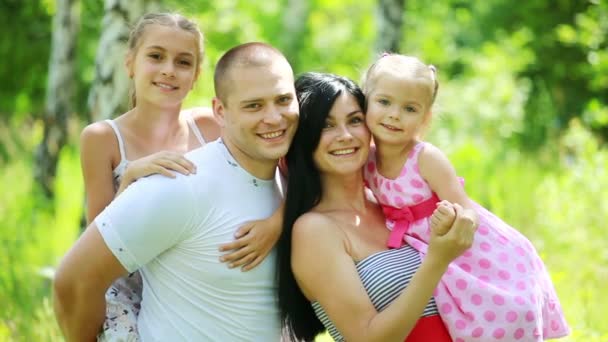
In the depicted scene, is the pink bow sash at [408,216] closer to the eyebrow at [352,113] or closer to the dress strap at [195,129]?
the eyebrow at [352,113]

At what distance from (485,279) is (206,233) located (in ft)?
3.35

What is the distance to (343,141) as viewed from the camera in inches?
116

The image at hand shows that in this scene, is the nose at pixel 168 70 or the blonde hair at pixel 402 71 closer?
the blonde hair at pixel 402 71

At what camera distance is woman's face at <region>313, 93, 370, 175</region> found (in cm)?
296

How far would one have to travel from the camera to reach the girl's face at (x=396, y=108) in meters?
2.96

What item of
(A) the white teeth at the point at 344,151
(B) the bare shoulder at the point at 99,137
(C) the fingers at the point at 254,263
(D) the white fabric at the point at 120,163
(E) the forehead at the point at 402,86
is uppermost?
(E) the forehead at the point at 402,86

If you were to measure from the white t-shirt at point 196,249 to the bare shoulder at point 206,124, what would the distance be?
546 millimetres

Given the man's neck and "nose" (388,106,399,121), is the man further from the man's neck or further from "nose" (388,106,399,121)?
"nose" (388,106,399,121)

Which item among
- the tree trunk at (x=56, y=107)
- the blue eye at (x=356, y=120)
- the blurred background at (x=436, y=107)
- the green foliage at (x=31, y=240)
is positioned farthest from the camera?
the tree trunk at (x=56, y=107)

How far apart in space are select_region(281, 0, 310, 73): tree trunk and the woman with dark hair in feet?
46.9

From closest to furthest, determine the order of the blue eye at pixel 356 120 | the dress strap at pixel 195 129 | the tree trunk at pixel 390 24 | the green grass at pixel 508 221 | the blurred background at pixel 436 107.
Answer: the blue eye at pixel 356 120 → the dress strap at pixel 195 129 → the green grass at pixel 508 221 → the blurred background at pixel 436 107 → the tree trunk at pixel 390 24

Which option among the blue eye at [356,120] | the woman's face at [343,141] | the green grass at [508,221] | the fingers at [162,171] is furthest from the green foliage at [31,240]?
the blue eye at [356,120]

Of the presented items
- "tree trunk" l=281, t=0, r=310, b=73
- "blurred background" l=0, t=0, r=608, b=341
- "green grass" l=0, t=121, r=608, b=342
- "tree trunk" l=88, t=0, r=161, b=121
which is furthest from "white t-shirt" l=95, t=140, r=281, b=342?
"tree trunk" l=281, t=0, r=310, b=73

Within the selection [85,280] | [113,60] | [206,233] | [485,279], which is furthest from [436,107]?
[113,60]
